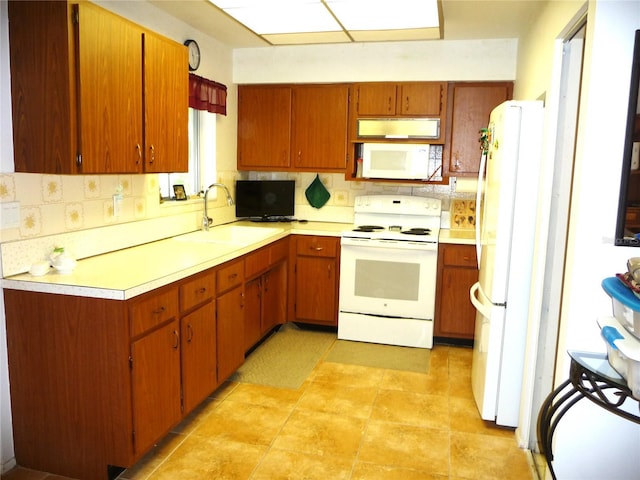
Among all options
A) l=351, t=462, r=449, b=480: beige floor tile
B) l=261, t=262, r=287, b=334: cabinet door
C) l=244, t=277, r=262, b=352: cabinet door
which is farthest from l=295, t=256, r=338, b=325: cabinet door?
l=351, t=462, r=449, b=480: beige floor tile

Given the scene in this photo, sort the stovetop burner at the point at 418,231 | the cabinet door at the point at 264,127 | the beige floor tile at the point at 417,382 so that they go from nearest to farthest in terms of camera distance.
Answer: the beige floor tile at the point at 417,382 → the stovetop burner at the point at 418,231 → the cabinet door at the point at 264,127

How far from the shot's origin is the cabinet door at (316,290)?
4391 millimetres

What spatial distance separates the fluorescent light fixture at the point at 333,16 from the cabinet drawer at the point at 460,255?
5.41 feet

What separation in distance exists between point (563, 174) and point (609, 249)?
765 mm

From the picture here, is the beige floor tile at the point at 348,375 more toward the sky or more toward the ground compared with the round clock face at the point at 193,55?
more toward the ground

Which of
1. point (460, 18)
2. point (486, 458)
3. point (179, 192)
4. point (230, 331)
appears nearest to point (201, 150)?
point (179, 192)

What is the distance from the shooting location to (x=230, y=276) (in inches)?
126

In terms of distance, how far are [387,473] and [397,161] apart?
2598 mm

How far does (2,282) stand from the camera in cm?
231

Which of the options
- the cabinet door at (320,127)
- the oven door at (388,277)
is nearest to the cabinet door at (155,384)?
the oven door at (388,277)

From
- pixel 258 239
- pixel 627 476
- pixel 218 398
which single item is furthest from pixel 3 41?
pixel 627 476

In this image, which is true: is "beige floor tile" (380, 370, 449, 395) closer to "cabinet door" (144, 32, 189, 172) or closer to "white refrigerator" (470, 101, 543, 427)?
"white refrigerator" (470, 101, 543, 427)

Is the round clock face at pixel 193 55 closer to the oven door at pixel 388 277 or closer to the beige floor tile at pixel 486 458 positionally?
the oven door at pixel 388 277

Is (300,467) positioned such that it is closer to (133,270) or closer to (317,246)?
(133,270)
